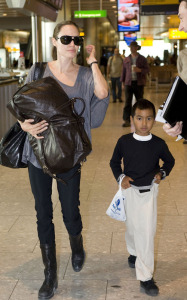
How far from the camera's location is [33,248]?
157 inches

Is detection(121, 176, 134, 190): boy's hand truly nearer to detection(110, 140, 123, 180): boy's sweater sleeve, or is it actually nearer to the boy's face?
detection(110, 140, 123, 180): boy's sweater sleeve

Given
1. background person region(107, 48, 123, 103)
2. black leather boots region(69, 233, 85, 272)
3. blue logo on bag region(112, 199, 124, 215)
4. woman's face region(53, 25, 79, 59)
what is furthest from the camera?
background person region(107, 48, 123, 103)

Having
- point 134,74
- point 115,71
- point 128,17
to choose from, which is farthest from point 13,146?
point 128,17

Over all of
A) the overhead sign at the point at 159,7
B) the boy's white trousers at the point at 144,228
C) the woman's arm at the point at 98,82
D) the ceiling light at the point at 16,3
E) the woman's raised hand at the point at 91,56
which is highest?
the overhead sign at the point at 159,7

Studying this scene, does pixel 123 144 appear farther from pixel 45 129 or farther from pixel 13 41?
pixel 13 41

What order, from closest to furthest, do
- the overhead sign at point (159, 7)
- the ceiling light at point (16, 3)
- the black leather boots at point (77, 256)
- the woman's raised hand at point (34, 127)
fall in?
the woman's raised hand at point (34, 127)
the black leather boots at point (77, 256)
the ceiling light at point (16, 3)
the overhead sign at point (159, 7)

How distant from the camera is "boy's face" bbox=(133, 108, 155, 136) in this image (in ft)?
10.4

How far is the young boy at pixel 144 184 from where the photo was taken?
10.4 feet

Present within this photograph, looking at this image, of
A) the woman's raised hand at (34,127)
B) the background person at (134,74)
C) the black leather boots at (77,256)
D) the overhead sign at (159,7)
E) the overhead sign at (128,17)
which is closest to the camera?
the woman's raised hand at (34,127)

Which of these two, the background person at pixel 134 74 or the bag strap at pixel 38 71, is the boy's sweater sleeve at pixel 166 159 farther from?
the background person at pixel 134 74

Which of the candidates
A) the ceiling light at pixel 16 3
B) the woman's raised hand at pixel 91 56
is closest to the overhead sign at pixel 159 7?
the ceiling light at pixel 16 3

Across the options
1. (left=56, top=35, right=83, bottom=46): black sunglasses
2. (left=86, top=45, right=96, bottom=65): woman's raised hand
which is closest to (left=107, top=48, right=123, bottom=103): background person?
(left=86, top=45, right=96, bottom=65): woman's raised hand

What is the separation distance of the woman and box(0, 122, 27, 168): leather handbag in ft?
0.13

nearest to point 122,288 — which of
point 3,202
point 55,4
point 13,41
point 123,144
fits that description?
point 123,144
